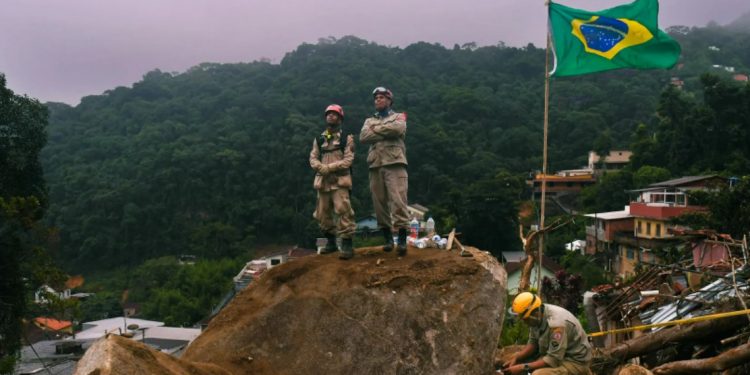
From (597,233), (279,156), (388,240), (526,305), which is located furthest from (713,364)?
(279,156)

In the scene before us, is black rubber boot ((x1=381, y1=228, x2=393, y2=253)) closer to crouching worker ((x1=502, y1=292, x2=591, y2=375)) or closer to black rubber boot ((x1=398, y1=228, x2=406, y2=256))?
black rubber boot ((x1=398, y1=228, x2=406, y2=256))

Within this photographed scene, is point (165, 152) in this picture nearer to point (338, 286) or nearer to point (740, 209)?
point (740, 209)

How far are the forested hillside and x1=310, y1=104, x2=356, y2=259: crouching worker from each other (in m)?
42.7

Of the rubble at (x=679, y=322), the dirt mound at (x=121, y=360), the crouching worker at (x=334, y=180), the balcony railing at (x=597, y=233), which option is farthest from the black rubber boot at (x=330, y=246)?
the balcony railing at (x=597, y=233)

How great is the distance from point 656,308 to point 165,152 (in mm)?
71361

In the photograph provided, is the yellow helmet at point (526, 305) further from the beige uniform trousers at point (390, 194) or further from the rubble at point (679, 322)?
the beige uniform trousers at point (390, 194)

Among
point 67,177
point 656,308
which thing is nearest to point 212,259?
point 67,177

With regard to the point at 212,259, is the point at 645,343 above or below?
above

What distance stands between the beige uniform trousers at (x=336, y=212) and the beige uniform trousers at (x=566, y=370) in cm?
420

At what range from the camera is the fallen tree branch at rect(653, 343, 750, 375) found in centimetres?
849

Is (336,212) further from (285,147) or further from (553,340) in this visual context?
(285,147)

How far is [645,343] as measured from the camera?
429 inches

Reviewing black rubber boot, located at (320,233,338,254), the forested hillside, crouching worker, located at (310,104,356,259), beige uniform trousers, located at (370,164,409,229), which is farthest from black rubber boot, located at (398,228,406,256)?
the forested hillside

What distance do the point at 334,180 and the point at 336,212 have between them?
53 centimetres
